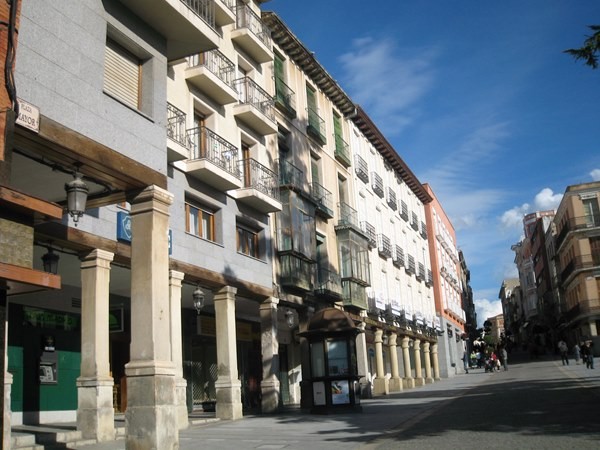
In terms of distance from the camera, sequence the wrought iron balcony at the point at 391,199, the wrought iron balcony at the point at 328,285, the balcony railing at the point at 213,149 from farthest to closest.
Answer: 1. the wrought iron balcony at the point at 391,199
2. the wrought iron balcony at the point at 328,285
3. the balcony railing at the point at 213,149

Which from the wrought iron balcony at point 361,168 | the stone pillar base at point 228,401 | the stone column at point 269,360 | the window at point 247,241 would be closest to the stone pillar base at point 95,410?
the stone pillar base at point 228,401

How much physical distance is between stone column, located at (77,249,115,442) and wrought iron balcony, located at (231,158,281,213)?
22.8 ft

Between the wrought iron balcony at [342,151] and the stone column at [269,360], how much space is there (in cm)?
1096

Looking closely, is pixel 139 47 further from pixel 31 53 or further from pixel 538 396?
pixel 538 396

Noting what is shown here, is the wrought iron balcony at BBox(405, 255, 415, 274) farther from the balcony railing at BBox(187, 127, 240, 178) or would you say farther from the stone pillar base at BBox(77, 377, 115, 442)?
the stone pillar base at BBox(77, 377, 115, 442)

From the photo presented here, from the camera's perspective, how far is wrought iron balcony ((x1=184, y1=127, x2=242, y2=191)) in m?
18.2

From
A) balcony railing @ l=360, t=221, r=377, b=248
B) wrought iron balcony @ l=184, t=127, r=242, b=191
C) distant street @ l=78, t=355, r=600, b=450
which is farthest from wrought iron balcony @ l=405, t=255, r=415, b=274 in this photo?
wrought iron balcony @ l=184, t=127, r=242, b=191

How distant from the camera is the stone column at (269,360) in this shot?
2116cm

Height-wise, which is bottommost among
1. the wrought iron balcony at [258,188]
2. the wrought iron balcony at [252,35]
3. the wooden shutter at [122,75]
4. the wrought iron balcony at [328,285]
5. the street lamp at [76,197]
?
the street lamp at [76,197]

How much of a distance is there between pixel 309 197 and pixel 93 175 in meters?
15.5

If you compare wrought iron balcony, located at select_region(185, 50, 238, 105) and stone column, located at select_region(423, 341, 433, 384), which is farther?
stone column, located at select_region(423, 341, 433, 384)

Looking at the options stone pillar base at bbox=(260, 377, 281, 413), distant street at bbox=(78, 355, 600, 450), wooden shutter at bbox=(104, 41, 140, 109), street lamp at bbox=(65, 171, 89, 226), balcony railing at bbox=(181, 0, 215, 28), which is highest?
balcony railing at bbox=(181, 0, 215, 28)

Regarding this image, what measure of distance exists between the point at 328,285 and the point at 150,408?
55.0ft

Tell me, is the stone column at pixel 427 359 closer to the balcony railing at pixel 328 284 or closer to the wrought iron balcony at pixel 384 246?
the wrought iron balcony at pixel 384 246
